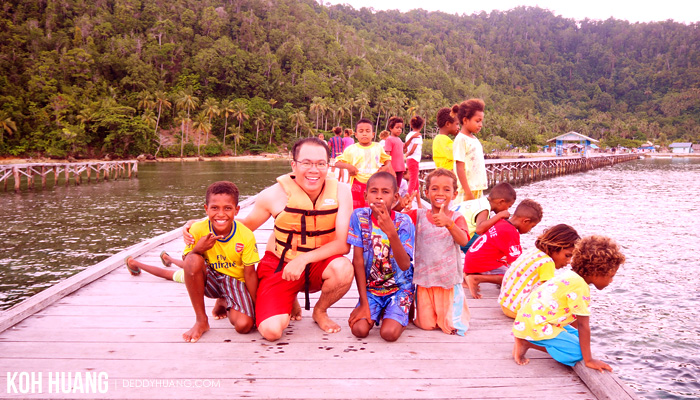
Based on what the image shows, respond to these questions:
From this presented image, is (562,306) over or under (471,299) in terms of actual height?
over

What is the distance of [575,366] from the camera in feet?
9.37

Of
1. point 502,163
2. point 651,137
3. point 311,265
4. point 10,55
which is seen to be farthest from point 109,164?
point 651,137

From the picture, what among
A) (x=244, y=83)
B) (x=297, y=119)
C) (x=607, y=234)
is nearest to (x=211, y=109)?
(x=297, y=119)

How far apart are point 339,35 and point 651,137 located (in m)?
98.0

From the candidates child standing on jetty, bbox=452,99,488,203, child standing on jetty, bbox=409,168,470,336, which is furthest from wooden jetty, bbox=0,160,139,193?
child standing on jetty, bbox=409,168,470,336

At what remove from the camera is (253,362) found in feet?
9.68

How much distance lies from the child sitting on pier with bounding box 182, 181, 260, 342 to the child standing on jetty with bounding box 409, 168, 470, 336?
54.1 inches

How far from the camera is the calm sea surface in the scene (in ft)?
21.1

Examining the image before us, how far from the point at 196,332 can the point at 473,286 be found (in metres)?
2.79

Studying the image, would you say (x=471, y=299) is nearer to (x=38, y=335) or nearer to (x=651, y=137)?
(x=38, y=335)

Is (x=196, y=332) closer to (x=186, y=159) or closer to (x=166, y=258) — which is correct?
(x=166, y=258)

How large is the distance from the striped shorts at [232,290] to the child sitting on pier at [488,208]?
7.99ft

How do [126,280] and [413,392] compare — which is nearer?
[413,392]

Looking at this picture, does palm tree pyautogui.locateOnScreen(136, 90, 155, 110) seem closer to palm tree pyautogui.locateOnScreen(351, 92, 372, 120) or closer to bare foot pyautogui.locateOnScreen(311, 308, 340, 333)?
palm tree pyautogui.locateOnScreen(351, 92, 372, 120)
